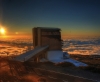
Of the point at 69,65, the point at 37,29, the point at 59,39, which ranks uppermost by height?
the point at 37,29

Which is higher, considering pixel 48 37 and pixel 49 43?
pixel 48 37

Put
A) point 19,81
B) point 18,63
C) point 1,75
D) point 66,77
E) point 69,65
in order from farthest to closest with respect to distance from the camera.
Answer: point 69,65 → point 18,63 → point 1,75 → point 66,77 → point 19,81

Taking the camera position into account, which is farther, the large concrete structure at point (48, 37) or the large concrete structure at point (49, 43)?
the large concrete structure at point (48, 37)

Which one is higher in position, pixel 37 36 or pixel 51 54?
pixel 37 36

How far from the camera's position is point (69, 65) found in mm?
25453

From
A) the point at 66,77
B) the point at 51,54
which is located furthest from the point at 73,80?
the point at 51,54

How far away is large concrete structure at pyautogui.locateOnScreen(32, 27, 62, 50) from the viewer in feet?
100

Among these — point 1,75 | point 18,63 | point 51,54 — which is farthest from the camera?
point 51,54

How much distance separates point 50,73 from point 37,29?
42.0 feet

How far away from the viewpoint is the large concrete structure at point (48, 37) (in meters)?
30.5

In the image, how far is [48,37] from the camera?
30.9m

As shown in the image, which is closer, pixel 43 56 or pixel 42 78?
pixel 42 78

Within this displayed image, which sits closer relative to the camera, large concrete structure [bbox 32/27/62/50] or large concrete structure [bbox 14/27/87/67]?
large concrete structure [bbox 14/27/87/67]

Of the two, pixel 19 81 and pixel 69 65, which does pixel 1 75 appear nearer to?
pixel 19 81
